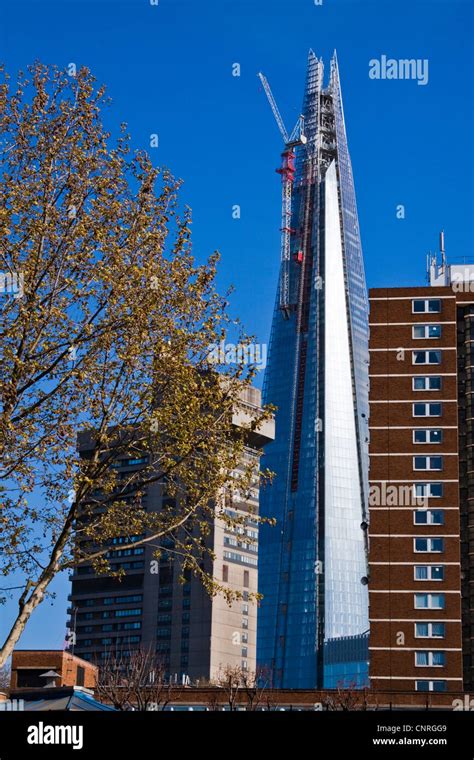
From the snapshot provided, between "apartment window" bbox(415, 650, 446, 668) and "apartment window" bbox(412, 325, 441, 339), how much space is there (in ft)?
127

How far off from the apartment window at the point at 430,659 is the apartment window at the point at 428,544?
1153cm

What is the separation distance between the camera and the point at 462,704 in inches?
4587

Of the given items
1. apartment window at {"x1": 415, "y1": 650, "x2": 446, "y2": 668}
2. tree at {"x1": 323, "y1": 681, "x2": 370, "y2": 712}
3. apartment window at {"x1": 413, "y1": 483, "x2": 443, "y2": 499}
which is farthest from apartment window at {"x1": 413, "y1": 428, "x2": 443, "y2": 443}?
tree at {"x1": 323, "y1": 681, "x2": 370, "y2": 712}

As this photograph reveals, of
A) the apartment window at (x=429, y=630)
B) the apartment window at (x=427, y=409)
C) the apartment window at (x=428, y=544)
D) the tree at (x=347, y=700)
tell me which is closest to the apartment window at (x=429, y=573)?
the apartment window at (x=428, y=544)

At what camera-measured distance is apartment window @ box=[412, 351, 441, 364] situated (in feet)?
475

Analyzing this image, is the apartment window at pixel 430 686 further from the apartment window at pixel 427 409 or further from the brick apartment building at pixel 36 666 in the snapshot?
the brick apartment building at pixel 36 666

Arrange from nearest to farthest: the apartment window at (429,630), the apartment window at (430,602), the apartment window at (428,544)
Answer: the apartment window at (429,630)
the apartment window at (430,602)
the apartment window at (428,544)

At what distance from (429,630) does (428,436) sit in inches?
933

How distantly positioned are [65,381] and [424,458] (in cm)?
10625

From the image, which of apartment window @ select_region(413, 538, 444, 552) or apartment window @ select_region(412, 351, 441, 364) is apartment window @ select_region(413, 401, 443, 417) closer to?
apartment window @ select_region(412, 351, 441, 364)

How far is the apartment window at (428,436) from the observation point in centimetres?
14162

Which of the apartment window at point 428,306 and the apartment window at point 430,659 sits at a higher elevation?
the apartment window at point 428,306
